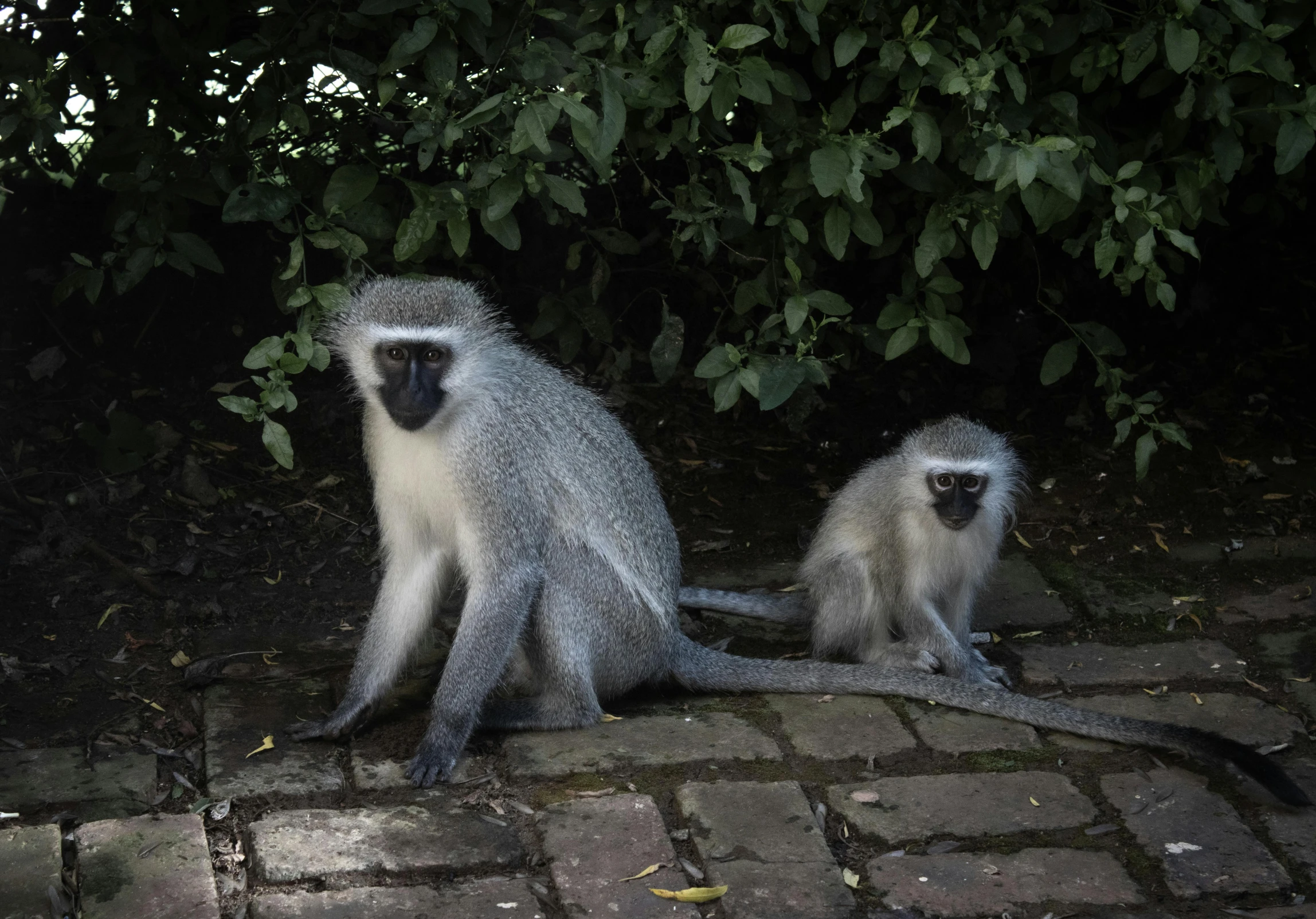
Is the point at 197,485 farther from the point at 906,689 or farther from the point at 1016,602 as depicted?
the point at 1016,602

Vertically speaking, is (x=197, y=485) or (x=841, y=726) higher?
(x=197, y=485)

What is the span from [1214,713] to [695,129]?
7.81ft

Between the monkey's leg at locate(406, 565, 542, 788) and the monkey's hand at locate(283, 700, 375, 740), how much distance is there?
25 cm

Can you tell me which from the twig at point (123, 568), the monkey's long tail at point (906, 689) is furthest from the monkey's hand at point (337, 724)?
the twig at point (123, 568)

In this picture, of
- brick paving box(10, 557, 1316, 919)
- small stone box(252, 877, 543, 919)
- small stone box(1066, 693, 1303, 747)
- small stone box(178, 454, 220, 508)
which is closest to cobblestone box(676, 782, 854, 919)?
brick paving box(10, 557, 1316, 919)

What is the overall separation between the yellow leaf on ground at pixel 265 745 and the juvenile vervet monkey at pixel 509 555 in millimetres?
61

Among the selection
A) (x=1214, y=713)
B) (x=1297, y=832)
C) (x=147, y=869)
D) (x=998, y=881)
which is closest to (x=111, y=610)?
(x=147, y=869)

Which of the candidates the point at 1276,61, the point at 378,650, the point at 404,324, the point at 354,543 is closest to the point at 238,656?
the point at 378,650

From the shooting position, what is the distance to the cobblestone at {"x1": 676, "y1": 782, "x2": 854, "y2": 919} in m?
3.31

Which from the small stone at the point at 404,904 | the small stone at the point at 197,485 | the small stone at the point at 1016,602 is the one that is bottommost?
the small stone at the point at 404,904

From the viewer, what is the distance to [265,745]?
409 cm

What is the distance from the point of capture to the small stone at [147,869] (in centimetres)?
322

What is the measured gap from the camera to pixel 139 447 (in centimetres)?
577

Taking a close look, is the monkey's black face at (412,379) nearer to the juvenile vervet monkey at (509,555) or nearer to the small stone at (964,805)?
the juvenile vervet monkey at (509,555)
